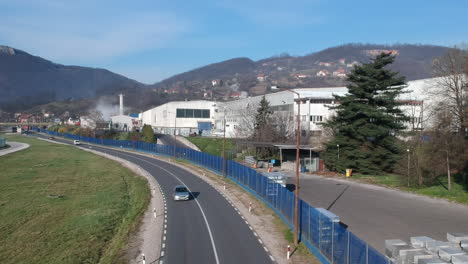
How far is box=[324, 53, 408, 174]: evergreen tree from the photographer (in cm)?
5419

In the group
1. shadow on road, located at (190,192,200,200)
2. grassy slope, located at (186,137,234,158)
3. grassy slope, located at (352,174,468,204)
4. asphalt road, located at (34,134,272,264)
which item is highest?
grassy slope, located at (186,137,234,158)

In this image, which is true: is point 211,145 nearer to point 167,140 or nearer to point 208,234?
point 167,140

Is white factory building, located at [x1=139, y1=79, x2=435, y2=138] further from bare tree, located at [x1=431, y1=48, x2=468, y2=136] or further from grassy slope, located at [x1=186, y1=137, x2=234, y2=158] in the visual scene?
bare tree, located at [x1=431, y1=48, x2=468, y2=136]

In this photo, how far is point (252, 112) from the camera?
93688 mm

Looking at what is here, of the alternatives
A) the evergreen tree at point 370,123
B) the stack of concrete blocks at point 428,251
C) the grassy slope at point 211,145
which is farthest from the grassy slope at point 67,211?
the evergreen tree at point 370,123

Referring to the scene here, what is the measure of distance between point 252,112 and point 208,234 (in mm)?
68656

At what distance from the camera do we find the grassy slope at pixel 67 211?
2491 cm

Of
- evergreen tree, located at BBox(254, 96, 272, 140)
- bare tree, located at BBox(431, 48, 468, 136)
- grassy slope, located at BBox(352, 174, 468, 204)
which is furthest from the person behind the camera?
evergreen tree, located at BBox(254, 96, 272, 140)

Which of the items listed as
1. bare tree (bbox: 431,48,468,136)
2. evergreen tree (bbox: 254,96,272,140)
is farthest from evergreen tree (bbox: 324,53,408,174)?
evergreen tree (bbox: 254,96,272,140)

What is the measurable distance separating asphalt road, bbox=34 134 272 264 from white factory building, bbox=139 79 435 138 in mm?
26185

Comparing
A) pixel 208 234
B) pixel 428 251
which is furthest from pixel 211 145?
pixel 428 251

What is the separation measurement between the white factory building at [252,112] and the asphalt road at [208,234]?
85.9 feet

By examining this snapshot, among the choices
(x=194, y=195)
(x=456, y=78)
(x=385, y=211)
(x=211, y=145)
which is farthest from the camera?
(x=211, y=145)

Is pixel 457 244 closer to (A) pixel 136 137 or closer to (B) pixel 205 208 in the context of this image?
(B) pixel 205 208
